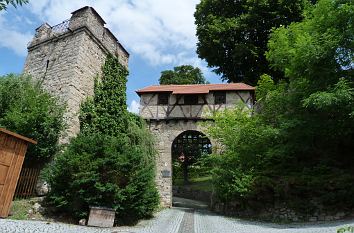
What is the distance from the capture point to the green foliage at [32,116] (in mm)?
9789

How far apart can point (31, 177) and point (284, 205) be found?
8378 millimetres

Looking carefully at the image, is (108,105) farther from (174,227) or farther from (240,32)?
(240,32)

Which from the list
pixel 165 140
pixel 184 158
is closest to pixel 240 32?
pixel 165 140

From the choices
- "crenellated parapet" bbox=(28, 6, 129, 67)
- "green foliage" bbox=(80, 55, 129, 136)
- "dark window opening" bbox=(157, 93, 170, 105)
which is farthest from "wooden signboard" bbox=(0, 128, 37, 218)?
"dark window opening" bbox=(157, 93, 170, 105)

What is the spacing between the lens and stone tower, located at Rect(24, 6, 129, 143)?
11.6 meters

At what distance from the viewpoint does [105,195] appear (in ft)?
27.8

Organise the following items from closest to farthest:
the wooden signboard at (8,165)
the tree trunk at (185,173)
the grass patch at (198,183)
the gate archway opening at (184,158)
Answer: the wooden signboard at (8,165)
the grass patch at (198,183)
the gate archway opening at (184,158)
the tree trunk at (185,173)

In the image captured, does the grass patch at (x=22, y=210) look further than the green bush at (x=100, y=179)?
No

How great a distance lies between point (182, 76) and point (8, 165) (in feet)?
77.3

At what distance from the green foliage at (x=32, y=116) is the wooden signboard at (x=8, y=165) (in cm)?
180

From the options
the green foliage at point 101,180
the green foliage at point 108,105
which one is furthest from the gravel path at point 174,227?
the green foliage at point 108,105

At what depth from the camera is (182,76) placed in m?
30.3

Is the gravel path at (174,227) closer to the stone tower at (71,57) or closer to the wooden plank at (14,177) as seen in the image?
the wooden plank at (14,177)

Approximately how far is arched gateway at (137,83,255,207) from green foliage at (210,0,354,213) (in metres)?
3.85
